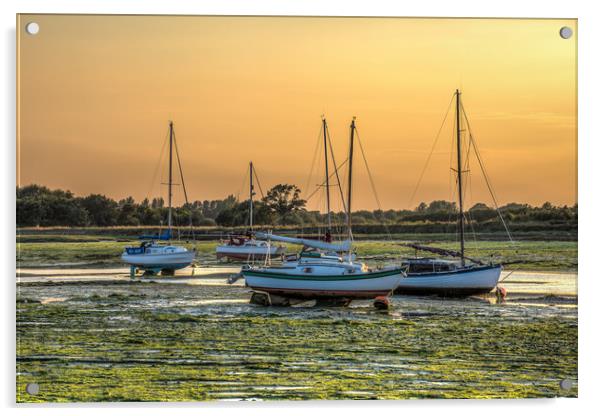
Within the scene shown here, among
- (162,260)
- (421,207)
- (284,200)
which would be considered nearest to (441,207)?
(421,207)

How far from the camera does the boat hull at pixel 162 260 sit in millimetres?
12328

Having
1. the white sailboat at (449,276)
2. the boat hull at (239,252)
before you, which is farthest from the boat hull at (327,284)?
the boat hull at (239,252)

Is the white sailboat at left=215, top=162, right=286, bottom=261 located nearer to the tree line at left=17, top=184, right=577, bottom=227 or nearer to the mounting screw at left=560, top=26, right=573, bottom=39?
the tree line at left=17, top=184, right=577, bottom=227

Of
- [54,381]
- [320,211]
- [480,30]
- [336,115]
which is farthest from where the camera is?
[320,211]

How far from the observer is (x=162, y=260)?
1355cm

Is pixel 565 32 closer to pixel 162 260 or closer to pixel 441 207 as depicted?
pixel 441 207

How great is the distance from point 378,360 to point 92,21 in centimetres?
326

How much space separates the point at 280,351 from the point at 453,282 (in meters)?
4.55

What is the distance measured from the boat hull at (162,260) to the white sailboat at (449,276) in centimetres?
345

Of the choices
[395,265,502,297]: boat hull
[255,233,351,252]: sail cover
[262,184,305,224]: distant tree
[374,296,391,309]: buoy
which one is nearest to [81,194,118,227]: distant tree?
[262,184,305,224]: distant tree

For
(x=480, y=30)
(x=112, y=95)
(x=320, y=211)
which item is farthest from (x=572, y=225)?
(x=112, y=95)

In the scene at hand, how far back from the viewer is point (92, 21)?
6828mm

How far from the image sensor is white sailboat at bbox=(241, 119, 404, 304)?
10133 millimetres
